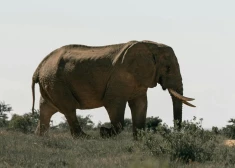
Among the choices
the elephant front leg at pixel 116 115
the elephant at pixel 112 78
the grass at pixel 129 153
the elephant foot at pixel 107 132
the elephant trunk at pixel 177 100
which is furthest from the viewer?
the elephant trunk at pixel 177 100

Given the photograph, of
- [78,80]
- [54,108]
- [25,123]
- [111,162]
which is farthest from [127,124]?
[111,162]

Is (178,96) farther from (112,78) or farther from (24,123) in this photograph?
(24,123)

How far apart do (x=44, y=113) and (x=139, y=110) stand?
372 centimetres

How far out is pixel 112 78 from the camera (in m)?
19.2

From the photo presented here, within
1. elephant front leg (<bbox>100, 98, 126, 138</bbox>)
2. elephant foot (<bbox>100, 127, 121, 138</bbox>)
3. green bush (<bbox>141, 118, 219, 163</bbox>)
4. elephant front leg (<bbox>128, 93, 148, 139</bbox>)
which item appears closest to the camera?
green bush (<bbox>141, 118, 219, 163</bbox>)

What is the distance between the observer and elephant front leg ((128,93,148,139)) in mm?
20281

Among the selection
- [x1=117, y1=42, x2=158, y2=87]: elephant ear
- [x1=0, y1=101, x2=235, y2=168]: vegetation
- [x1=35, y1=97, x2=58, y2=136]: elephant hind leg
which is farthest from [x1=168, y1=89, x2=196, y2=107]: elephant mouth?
[x1=35, y1=97, x2=58, y2=136]: elephant hind leg

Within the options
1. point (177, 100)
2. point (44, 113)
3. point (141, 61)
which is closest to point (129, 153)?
point (141, 61)

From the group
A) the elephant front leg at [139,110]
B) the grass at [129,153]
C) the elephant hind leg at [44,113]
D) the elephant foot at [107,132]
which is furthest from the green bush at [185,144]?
the elephant hind leg at [44,113]

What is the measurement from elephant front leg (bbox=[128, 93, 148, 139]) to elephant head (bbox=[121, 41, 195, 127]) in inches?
32.9

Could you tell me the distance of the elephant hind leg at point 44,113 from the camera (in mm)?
22188

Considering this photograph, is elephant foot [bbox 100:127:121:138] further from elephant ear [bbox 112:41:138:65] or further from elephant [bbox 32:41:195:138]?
elephant ear [bbox 112:41:138:65]

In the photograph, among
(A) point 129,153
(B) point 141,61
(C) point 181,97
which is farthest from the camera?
(C) point 181,97

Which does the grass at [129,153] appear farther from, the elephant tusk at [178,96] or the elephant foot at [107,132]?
the elephant tusk at [178,96]
